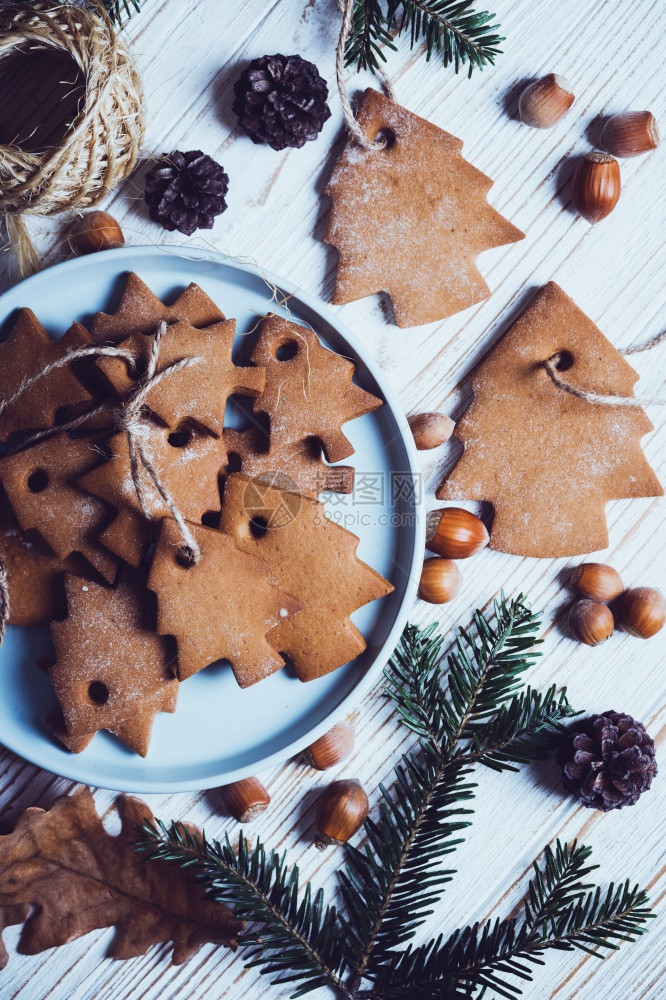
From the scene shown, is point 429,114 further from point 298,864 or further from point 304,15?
point 298,864

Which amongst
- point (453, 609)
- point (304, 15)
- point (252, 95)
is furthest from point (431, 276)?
point (453, 609)

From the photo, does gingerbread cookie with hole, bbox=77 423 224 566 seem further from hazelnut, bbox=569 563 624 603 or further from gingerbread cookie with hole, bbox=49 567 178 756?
hazelnut, bbox=569 563 624 603

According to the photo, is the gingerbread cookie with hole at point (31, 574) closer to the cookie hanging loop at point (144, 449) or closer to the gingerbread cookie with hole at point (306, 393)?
the cookie hanging loop at point (144, 449)

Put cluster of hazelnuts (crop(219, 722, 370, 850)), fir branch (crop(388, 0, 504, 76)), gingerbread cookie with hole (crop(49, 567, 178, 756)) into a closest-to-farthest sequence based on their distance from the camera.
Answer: gingerbread cookie with hole (crop(49, 567, 178, 756)), fir branch (crop(388, 0, 504, 76)), cluster of hazelnuts (crop(219, 722, 370, 850))

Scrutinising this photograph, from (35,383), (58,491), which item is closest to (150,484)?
(58,491)

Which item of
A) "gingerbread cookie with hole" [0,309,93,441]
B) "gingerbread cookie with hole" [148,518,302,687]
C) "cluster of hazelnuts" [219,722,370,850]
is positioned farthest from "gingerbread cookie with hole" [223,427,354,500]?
"cluster of hazelnuts" [219,722,370,850]
